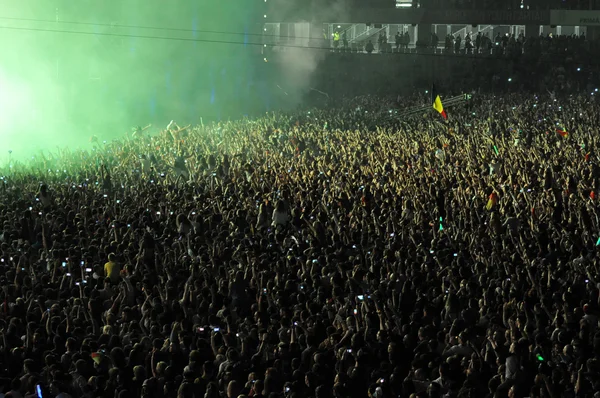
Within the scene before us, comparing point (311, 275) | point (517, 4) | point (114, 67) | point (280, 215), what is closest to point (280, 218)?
point (280, 215)

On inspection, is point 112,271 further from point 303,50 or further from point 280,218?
point 303,50

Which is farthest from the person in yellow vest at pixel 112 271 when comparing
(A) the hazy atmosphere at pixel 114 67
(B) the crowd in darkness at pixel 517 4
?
(B) the crowd in darkness at pixel 517 4

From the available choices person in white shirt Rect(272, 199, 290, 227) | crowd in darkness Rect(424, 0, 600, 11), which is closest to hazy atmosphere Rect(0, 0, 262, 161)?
crowd in darkness Rect(424, 0, 600, 11)

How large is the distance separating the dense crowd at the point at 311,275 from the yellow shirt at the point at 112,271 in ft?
0.09

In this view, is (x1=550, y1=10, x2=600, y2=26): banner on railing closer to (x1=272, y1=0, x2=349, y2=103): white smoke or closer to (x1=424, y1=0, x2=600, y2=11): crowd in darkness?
(x1=424, y1=0, x2=600, y2=11): crowd in darkness

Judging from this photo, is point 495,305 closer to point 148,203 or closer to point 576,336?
point 576,336

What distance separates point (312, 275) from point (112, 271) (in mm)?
2447

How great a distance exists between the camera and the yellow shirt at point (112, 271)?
35.8 ft

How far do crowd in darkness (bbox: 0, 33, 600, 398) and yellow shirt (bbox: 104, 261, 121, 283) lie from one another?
2cm

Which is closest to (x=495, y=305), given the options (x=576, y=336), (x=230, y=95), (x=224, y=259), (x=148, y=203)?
(x=576, y=336)

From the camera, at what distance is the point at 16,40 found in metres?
33.4

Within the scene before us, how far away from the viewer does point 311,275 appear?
10.4 meters

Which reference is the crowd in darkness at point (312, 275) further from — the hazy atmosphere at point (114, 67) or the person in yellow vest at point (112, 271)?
the hazy atmosphere at point (114, 67)

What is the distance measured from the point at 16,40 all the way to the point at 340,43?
14.4m
